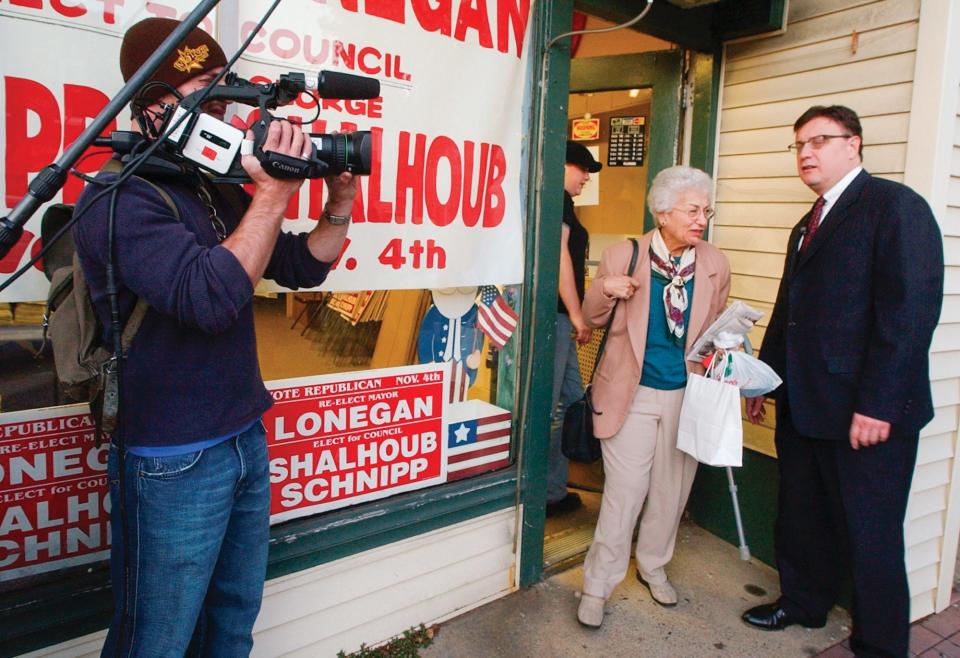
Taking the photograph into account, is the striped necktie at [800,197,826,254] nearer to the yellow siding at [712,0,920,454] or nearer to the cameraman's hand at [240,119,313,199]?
the yellow siding at [712,0,920,454]

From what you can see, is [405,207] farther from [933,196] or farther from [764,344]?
[933,196]

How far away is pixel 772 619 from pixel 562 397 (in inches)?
56.7

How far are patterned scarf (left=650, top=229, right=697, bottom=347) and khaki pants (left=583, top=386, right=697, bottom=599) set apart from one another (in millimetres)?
276

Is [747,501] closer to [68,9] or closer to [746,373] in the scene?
[746,373]

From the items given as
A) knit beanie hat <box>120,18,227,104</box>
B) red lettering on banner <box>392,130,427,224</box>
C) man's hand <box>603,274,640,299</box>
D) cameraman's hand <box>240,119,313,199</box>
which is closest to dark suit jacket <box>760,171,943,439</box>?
man's hand <box>603,274,640,299</box>

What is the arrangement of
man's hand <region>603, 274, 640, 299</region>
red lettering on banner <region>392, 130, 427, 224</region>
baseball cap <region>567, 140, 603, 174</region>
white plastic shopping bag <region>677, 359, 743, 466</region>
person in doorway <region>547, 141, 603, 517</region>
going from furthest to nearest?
baseball cap <region>567, 140, 603, 174</region>
person in doorway <region>547, 141, 603, 517</region>
man's hand <region>603, 274, 640, 299</region>
white plastic shopping bag <region>677, 359, 743, 466</region>
red lettering on banner <region>392, 130, 427, 224</region>

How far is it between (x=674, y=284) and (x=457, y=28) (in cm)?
130

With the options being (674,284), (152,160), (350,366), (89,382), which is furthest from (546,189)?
(89,382)

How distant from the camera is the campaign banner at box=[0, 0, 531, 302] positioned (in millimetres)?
1739

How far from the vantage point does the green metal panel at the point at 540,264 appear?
2.76 meters

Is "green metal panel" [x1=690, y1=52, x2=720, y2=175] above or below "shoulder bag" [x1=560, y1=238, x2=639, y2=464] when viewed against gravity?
above

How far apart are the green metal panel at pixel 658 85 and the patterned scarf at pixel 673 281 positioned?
1094 mm

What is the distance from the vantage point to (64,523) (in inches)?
75.4

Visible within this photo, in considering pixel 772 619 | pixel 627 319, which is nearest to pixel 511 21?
pixel 627 319
